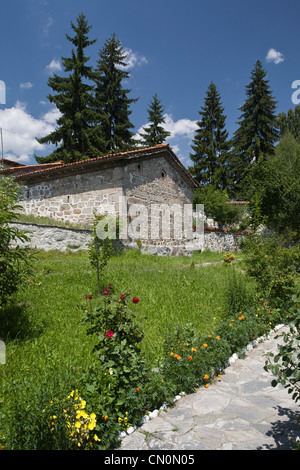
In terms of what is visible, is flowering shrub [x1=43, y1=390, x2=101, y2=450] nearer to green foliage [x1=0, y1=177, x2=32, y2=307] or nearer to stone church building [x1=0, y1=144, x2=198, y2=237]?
green foliage [x1=0, y1=177, x2=32, y2=307]

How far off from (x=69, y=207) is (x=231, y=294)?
10127mm

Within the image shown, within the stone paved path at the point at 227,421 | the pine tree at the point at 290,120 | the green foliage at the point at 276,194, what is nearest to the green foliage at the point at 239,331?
the stone paved path at the point at 227,421

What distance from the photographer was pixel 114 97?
85.8ft

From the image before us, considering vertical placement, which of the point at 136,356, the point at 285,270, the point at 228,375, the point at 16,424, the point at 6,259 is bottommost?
the point at 228,375

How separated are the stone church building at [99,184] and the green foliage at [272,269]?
24.1 ft

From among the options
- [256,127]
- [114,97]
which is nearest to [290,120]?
[256,127]

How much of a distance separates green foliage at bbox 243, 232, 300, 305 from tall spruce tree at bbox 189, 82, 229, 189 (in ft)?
71.9

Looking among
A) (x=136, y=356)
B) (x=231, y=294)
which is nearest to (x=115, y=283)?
(x=231, y=294)

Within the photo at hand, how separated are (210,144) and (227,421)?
96.2 ft

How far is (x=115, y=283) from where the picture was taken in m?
7.64

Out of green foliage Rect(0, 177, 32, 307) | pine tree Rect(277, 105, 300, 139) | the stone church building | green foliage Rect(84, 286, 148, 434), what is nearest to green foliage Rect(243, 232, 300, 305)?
green foliage Rect(84, 286, 148, 434)

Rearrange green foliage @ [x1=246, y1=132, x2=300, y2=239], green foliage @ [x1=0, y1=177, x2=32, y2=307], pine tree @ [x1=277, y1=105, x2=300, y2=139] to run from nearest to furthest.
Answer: green foliage @ [x1=0, y1=177, x2=32, y2=307]
green foliage @ [x1=246, y1=132, x2=300, y2=239]
pine tree @ [x1=277, y1=105, x2=300, y2=139]

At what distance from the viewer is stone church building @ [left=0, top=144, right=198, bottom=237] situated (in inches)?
517
